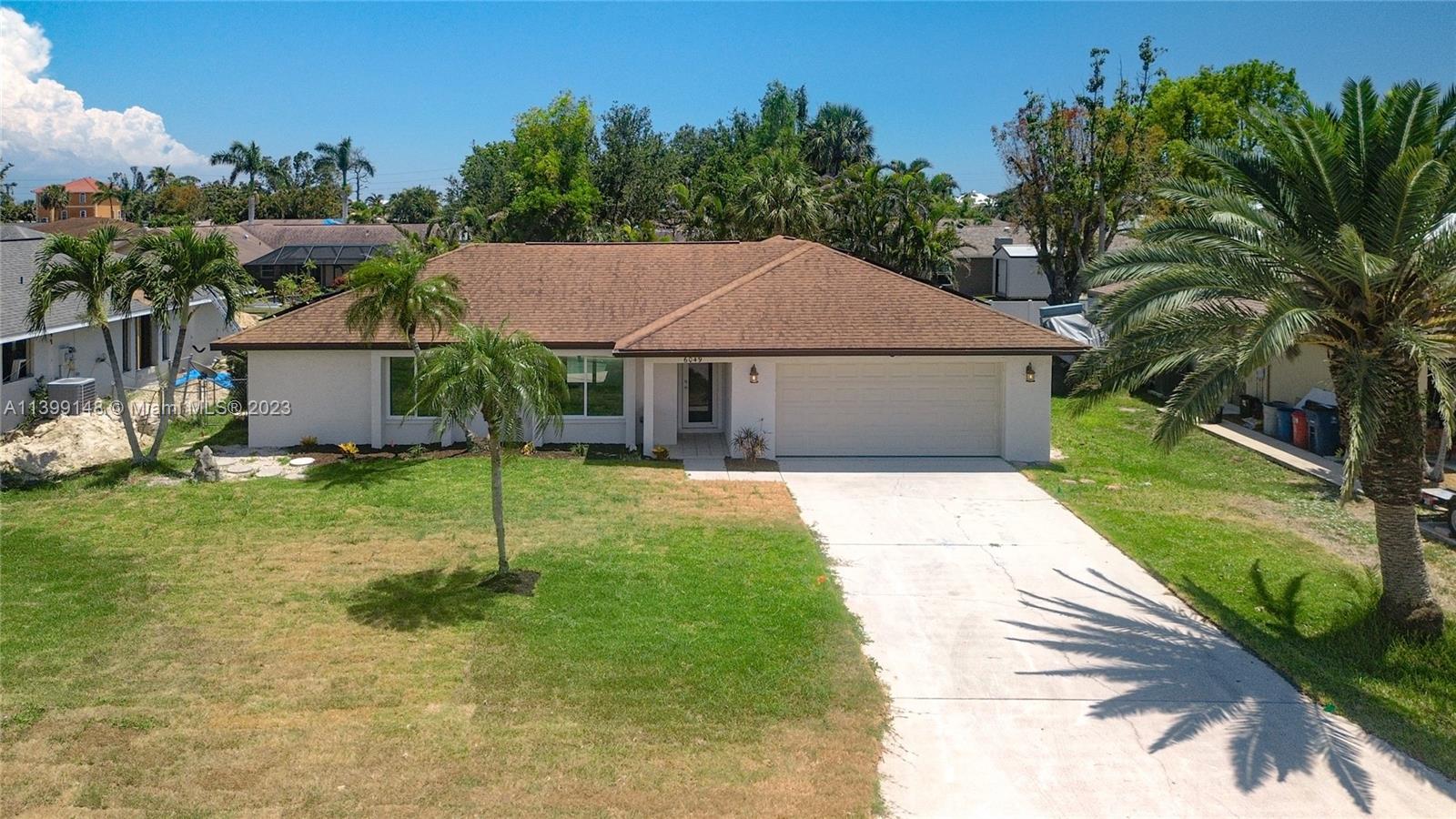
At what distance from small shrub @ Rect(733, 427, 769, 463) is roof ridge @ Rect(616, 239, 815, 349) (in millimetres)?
2583

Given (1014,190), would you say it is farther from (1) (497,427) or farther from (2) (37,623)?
(2) (37,623)

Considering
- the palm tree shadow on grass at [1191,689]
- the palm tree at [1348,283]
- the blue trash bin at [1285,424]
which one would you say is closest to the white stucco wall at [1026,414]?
the blue trash bin at [1285,424]

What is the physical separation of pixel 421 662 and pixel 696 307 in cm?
1208

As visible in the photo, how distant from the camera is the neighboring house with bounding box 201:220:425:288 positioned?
50.5 meters

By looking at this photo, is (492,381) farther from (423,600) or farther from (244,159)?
(244,159)

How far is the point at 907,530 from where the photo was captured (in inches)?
612

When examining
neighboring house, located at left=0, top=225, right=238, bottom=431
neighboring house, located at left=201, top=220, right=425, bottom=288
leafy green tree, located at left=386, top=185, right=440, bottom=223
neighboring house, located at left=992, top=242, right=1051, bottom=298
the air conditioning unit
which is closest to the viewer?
neighboring house, located at left=0, top=225, right=238, bottom=431

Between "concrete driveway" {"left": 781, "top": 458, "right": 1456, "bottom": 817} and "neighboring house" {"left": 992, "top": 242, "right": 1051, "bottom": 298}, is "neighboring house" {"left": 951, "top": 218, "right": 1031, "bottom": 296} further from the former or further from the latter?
"concrete driveway" {"left": 781, "top": 458, "right": 1456, "bottom": 817}

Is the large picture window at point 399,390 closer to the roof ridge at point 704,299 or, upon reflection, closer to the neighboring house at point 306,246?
the roof ridge at point 704,299

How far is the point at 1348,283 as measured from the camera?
1070 cm

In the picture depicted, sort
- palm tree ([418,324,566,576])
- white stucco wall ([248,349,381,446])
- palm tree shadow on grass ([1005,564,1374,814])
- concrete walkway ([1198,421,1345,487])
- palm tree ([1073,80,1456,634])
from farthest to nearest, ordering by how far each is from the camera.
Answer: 1. white stucco wall ([248,349,381,446])
2. concrete walkway ([1198,421,1345,487])
3. palm tree ([418,324,566,576])
4. palm tree ([1073,80,1456,634])
5. palm tree shadow on grass ([1005,564,1374,814])

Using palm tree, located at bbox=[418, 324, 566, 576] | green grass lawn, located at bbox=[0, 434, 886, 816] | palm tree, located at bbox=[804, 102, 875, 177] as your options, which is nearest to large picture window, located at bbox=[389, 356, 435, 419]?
green grass lawn, located at bbox=[0, 434, 886, 816]

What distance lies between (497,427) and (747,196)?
2771 centimetres

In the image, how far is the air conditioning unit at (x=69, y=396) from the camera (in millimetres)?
21953
